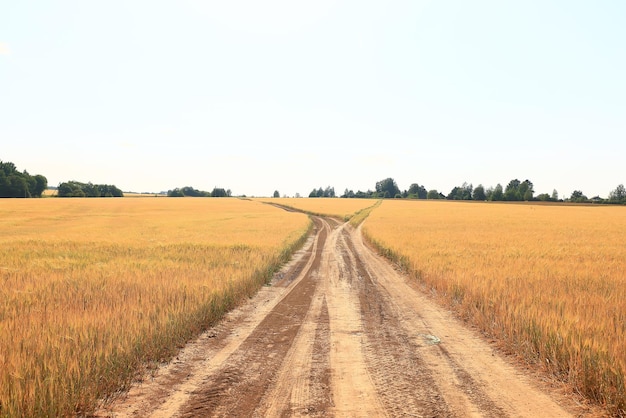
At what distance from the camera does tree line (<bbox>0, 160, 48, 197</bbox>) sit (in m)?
107

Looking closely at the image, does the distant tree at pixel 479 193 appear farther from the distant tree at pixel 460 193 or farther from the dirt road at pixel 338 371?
the dirt road at pixel 338 371

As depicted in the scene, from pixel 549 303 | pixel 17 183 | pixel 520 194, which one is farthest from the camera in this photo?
pixel 520 194

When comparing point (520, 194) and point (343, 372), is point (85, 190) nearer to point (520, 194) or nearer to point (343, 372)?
point (343, 372)

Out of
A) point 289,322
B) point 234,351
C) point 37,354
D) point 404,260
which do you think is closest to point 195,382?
point 234,351

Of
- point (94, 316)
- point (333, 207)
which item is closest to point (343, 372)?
point (94, 316)

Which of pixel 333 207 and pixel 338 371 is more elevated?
pixel 333 207

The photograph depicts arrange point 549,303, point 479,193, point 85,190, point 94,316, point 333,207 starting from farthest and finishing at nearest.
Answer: point 479,193
point 85,190
point 333,207
point 549,303
point 94,316

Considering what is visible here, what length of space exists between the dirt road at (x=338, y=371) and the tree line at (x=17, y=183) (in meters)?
132

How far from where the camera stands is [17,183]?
109m

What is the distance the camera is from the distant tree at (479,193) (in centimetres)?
16900

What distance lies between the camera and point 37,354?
5.07 meters

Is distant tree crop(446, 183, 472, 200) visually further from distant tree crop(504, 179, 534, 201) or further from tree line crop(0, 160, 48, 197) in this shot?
tree line crop(0, 160, 48, 197)

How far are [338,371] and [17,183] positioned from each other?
137m

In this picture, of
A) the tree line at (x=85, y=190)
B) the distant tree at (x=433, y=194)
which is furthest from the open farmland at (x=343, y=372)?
the distant tree at (x=433, y=194)
